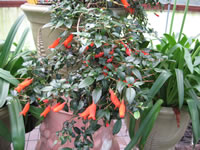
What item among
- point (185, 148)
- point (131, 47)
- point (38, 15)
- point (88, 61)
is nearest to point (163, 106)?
point (185, 148)

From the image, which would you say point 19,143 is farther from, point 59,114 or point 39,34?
point 39,34

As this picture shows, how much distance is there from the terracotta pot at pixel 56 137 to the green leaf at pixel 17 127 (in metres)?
0.19

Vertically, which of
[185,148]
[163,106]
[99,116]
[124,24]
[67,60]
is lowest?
[185,148]

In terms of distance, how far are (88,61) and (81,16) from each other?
21 centimetres

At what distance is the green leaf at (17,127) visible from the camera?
0.92 meters

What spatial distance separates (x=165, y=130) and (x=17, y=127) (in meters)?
0.70

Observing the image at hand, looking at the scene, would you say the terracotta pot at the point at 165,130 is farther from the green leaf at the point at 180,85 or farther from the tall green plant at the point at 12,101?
the tall green plant at the point at 12,101

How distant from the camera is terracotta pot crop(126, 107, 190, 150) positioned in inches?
44.1

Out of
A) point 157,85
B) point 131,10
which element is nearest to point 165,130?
point 157,85

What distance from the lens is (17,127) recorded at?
0.95 metres

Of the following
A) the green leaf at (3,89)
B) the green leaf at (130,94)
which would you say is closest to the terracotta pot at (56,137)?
the green leaf at (3,89)

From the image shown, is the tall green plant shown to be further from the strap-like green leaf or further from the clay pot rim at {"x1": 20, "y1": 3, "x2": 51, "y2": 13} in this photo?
the clay pot rim at {"x1": 20, "y1": 3, "x2": 51, "y2": 13}

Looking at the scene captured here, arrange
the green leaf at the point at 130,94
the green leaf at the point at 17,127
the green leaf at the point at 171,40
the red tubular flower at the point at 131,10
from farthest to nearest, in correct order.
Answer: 1. the green leaf at the point at 171,40
2. the red tubular flower at the point at 131,10
3. the green leaf at the point at 17,127
4. the green leaf at the point at 130,94

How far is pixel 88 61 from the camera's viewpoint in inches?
29.0
